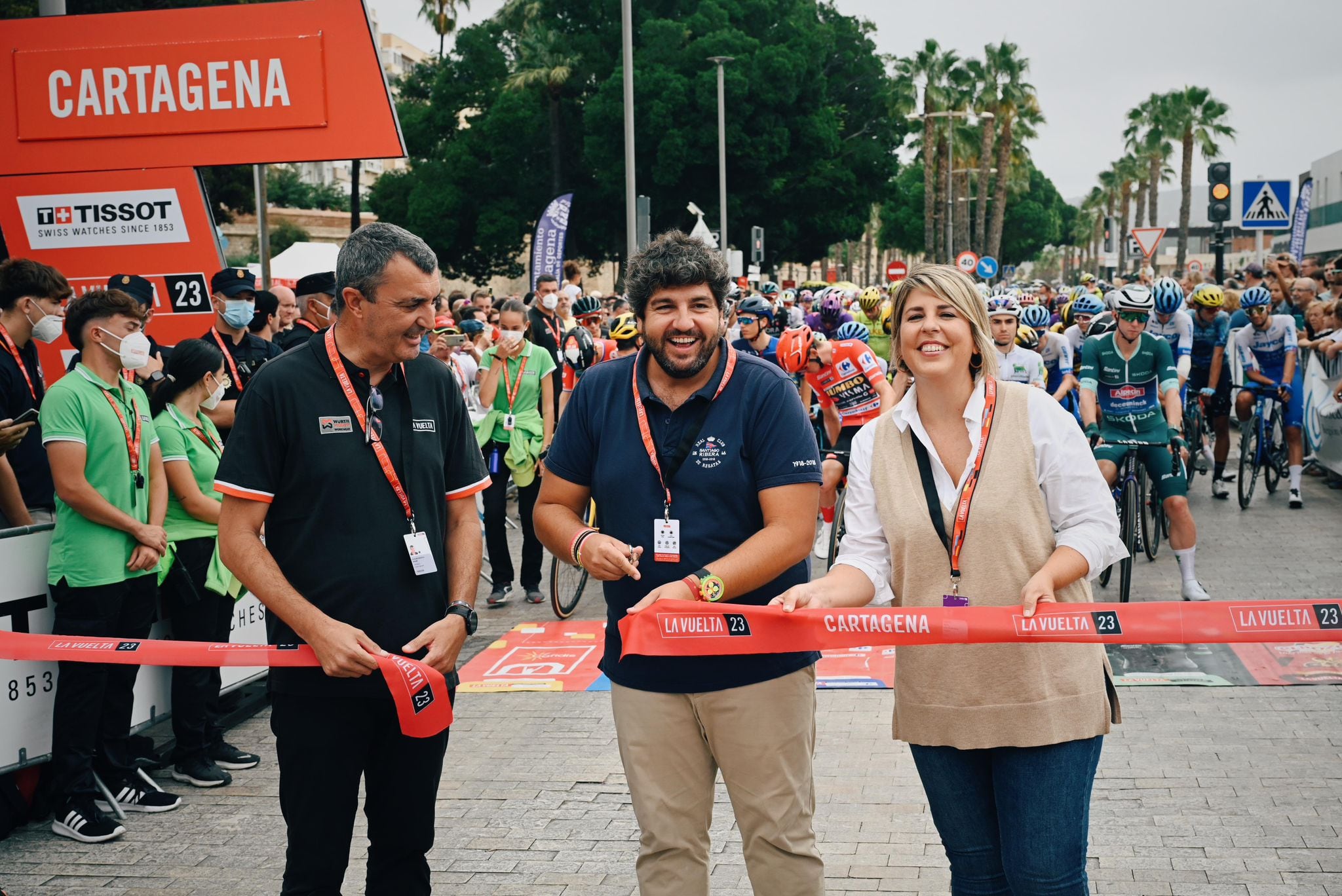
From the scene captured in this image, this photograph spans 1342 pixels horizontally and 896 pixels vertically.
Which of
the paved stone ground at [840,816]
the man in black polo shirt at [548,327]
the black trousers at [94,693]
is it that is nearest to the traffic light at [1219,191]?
the man in black polo shirt at [548,327]

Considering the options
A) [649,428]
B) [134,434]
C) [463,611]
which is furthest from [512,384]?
[649,428]

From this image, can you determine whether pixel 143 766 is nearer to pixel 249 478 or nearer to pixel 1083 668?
pixel 249 478

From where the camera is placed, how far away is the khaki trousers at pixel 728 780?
3490 millimetres

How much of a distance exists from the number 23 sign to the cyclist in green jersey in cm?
645

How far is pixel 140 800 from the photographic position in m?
5.75

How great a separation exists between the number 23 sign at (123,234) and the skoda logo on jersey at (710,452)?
22.6 ft

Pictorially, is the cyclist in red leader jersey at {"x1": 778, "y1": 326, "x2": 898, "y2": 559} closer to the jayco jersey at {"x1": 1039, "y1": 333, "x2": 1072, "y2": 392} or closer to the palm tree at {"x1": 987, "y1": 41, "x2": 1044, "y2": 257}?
the jayco jersey at {"x1": 1039, "y1": 333, "x2": 1072, "y2": 392}

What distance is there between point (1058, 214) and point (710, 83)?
11153 cm

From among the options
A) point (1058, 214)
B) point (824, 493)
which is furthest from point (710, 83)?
point (1058, 214)

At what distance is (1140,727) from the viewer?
6551 millimetres

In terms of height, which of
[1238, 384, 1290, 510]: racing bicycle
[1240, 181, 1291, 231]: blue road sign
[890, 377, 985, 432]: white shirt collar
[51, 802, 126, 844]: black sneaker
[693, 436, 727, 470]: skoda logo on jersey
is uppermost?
[1240, 181, 1291, 231]: blue road sign

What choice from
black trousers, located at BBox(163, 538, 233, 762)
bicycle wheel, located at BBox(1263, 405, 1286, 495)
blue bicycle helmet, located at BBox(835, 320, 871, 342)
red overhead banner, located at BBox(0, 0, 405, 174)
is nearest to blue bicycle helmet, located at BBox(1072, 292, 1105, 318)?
bicycle wheel, located at BBox(1263, 405, 1286, 495)

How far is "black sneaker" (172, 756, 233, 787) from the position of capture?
6039mm

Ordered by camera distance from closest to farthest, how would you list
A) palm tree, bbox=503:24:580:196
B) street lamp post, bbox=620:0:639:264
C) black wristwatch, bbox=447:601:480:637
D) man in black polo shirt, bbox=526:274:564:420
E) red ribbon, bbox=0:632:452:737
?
red ribbon, bbox=0:632:452:737, black wristwatch, bbox=447:601:480:637, man in black polo shirt, bbox=526:274:564:420, street lamp post, bbox=620:0:639:264, palm tree, bbox=503:24:580:196
